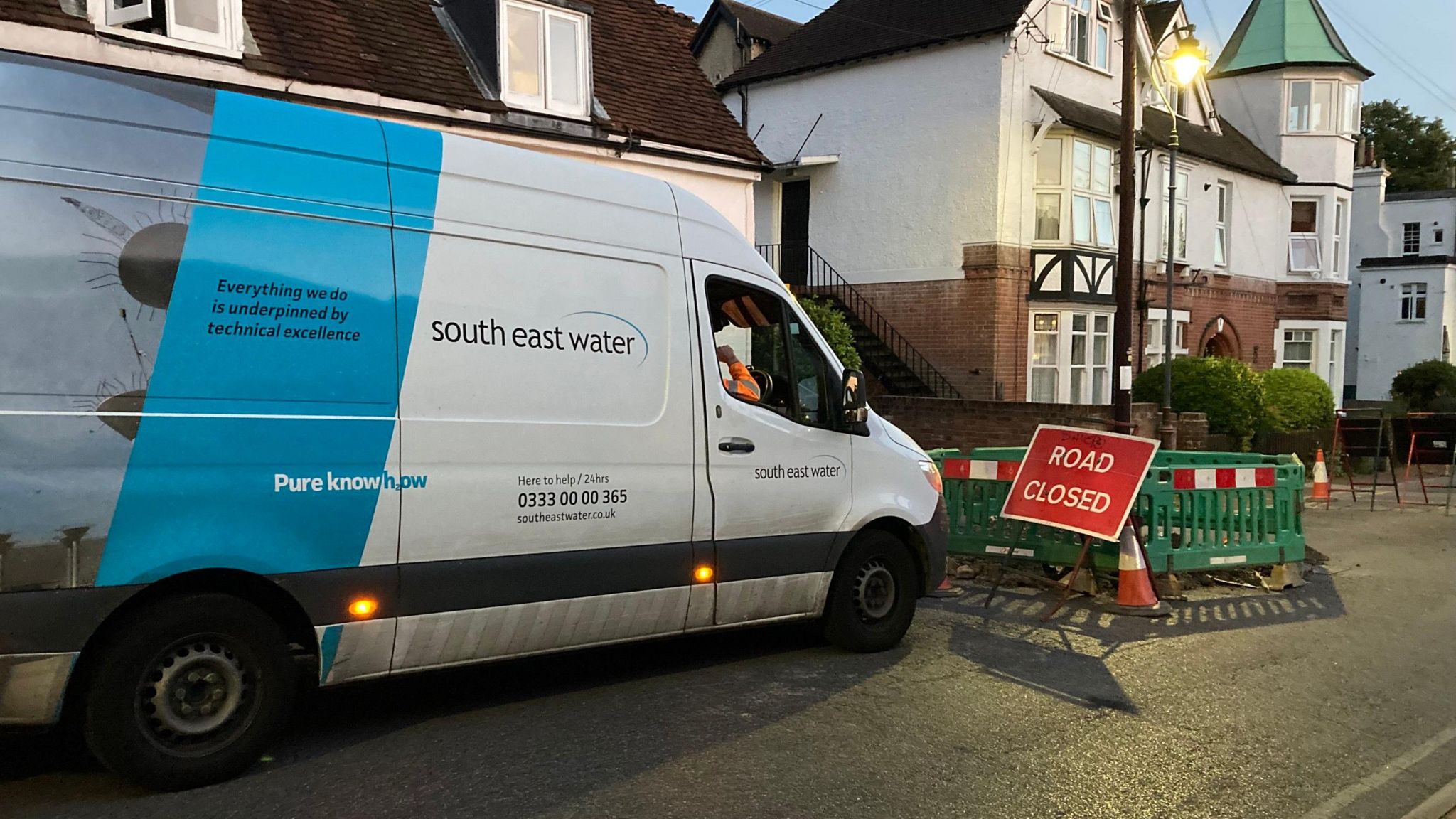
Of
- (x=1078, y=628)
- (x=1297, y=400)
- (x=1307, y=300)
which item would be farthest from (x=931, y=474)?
(x=1307, y=300)

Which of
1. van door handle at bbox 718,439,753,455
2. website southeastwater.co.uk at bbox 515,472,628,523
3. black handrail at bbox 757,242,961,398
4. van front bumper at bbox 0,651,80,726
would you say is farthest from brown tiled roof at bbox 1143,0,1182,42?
van front bumper at bbox 0,651,80,726

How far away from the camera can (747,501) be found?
6.10 m

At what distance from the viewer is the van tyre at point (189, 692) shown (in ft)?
13.8

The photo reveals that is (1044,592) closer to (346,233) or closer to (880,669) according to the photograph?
(880,669)

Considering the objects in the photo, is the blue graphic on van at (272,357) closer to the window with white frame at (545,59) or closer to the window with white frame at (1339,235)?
the window with white frame at (545,59)

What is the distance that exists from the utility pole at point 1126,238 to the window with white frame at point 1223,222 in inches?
607

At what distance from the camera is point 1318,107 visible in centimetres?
2934

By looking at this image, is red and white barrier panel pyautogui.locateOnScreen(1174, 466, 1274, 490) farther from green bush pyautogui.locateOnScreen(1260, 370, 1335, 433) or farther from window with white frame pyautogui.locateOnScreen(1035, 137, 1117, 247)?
window with white frame pyautogui.locateOnScreen(1035, 137, 1117, 247)

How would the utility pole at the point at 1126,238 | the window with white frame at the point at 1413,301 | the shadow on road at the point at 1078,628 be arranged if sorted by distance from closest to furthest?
the shadow on road at the point at 1078,628
the utility pole at the point at 1126,238
the window with white frame at the point at 1413,301

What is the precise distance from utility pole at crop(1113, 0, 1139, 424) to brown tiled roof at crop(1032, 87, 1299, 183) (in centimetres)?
620

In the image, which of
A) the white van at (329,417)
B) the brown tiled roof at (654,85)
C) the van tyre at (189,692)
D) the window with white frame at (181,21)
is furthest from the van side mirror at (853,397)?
the brown tiled roof at (654,85)

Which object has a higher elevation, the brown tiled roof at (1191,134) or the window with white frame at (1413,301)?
the brown tiled roof at (1191,134)

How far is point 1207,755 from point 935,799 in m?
1.57

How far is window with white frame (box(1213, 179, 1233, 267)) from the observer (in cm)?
2652
